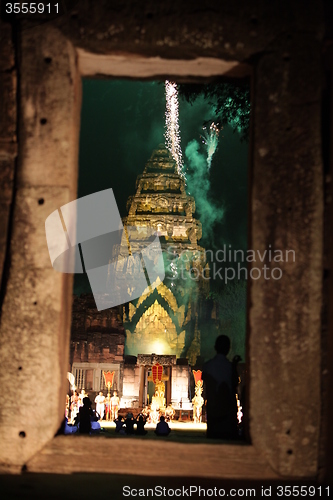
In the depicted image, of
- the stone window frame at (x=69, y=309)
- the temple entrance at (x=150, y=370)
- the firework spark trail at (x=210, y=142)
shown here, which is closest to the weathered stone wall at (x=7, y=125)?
the stone window frame at (x=69, y=309)

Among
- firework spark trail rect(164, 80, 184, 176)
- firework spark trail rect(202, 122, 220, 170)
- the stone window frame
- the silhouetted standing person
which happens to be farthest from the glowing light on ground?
firework spark trail rect(202, 122, 220, 170)

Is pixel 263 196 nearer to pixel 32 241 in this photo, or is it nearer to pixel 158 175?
pixel 32 241

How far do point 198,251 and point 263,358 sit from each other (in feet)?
107

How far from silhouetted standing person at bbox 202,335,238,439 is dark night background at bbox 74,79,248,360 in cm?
4542

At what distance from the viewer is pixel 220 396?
Answer: 4898mm

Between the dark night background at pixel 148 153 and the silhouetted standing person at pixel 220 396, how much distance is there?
45419mm

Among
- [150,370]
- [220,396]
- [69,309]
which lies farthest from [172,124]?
[69,309]

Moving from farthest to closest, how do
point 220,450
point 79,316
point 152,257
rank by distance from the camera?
1. point 152,257
2. point 79,316
3. point 220,450

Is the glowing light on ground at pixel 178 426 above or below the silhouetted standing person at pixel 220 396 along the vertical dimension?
below

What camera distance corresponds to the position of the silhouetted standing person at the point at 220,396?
487cm

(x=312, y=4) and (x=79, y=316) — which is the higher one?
(x=312, y=4)

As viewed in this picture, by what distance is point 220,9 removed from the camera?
3.98 m

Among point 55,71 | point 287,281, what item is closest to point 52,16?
point 55,71

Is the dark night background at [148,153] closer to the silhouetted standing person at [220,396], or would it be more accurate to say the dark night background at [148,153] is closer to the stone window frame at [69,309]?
the silhouetted standing person at [220,396]
